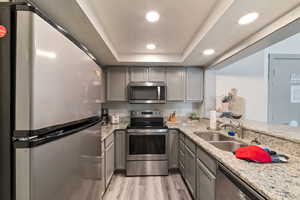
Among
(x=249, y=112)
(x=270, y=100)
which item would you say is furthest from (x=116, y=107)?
(x=270, y=100)

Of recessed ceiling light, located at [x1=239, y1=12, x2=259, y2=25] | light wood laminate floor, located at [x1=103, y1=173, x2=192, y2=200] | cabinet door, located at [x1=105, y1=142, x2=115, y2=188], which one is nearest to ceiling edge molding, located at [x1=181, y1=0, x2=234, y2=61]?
recessed ceiling light, located at [x1=239, y1=12, x2=259, y2=25]

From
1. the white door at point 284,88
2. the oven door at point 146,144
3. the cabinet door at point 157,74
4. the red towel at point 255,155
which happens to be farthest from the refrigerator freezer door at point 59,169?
the white door at point 284,88

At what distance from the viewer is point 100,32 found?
1.65m

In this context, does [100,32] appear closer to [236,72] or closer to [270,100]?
[236,72]

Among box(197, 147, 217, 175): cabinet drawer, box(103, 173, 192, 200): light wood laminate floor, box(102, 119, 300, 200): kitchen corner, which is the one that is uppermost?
box(102, 119, 300, 200): kitchen corner

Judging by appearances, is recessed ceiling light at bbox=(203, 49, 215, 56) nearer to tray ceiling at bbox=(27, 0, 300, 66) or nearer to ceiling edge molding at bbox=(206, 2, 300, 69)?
tray ceiling at bbox=(27, 0, 300, 66)

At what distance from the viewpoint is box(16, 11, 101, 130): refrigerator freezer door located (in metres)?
0.52

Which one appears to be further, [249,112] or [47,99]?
[249,112]

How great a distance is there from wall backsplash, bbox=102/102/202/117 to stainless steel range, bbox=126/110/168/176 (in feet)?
2.62

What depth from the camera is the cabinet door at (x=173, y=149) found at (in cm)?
261

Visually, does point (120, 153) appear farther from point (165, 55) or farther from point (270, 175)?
point (270, 175)

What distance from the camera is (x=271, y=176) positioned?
2.80 feet

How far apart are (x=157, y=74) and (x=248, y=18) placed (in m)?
1.88

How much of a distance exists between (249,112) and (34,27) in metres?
3.67
